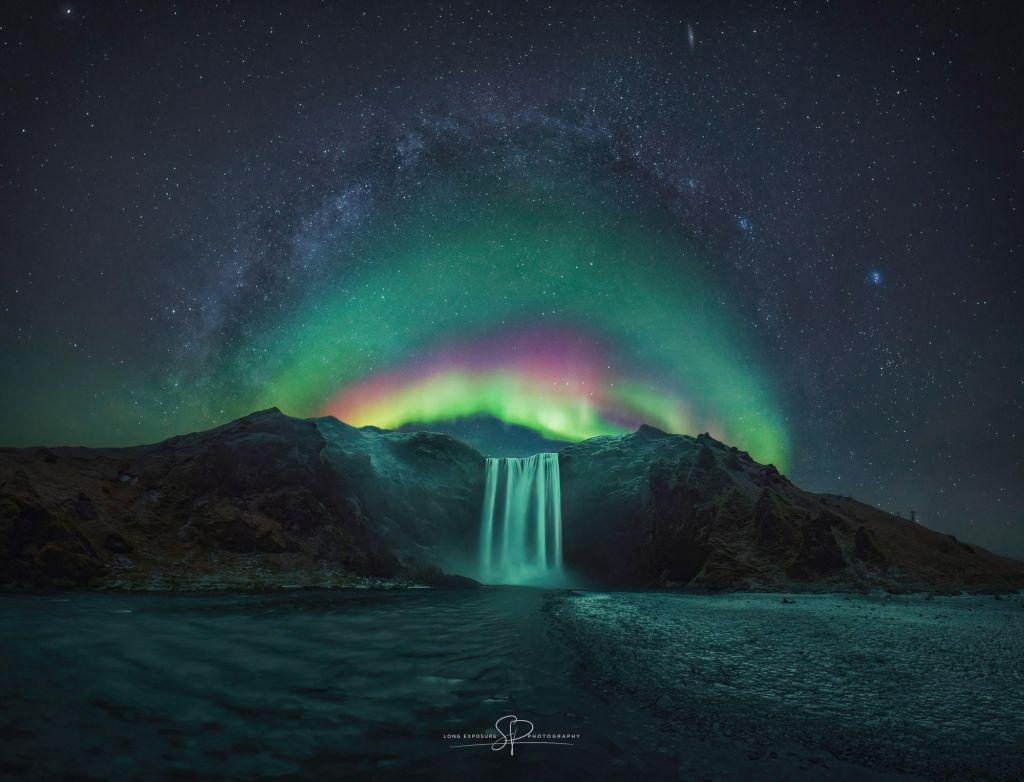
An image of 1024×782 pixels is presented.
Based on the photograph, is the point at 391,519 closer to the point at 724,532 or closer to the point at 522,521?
the point at 522,521

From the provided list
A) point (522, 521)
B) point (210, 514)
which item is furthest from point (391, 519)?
point (210, 514)

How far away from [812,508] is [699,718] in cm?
5850

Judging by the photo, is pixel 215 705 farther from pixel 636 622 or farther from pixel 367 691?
pixel 636 622

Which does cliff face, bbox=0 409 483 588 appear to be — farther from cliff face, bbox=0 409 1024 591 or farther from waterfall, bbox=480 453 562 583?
waterfall, bbox=480 453 562 583

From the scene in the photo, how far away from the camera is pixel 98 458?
34.5 metres

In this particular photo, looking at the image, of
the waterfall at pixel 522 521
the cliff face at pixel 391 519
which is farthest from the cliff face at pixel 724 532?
the waterfall at pixel 522 521

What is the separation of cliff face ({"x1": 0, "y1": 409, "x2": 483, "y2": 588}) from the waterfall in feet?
30.8

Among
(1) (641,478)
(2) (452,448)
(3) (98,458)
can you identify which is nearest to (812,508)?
(1) (641,478)

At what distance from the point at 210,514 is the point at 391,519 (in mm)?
19489
